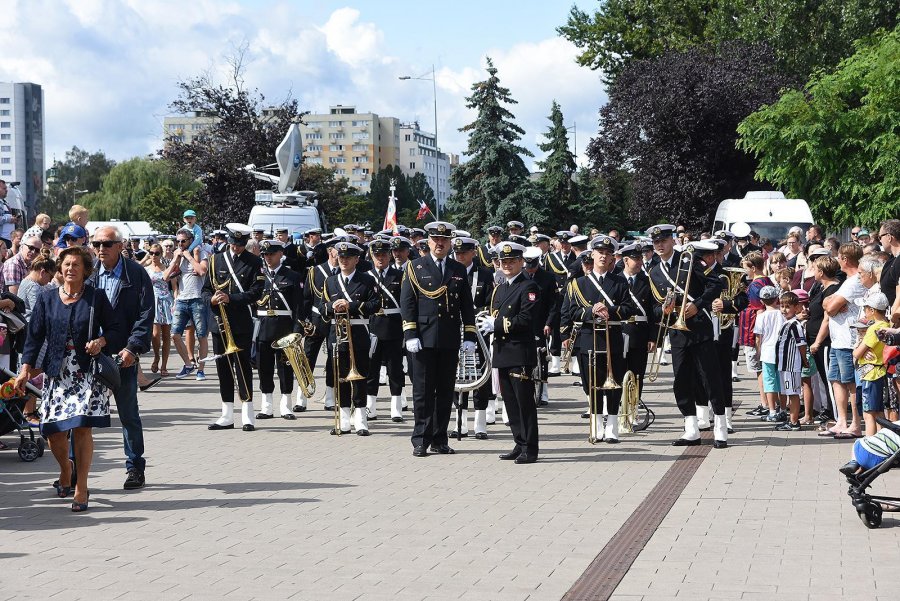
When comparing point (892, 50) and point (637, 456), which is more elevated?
point (892, 50)

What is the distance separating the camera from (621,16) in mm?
53188

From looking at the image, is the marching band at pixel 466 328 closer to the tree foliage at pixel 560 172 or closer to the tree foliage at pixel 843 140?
the tree foliage at pixel 843 140

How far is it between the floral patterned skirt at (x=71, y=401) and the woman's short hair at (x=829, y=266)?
23.7ft

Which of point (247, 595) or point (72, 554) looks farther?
point (72, 554)

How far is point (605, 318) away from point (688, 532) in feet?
14.3

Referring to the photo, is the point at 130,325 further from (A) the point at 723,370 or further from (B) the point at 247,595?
(A) the point at 723,370

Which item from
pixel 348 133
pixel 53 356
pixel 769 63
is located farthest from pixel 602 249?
pixel 348 133

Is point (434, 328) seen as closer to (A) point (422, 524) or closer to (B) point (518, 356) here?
(B) point (518, 356)

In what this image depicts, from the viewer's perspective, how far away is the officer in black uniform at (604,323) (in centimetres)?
1245

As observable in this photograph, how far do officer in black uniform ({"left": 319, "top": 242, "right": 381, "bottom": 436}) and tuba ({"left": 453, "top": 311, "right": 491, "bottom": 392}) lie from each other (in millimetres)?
1027

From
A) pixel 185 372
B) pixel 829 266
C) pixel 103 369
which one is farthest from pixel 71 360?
pixel 185 372

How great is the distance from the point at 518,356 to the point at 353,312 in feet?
7.58

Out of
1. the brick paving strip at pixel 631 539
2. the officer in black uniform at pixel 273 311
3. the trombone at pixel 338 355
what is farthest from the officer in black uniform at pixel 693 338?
the officer in black uniform at pixel 273 311

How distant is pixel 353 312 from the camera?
13047 mm
